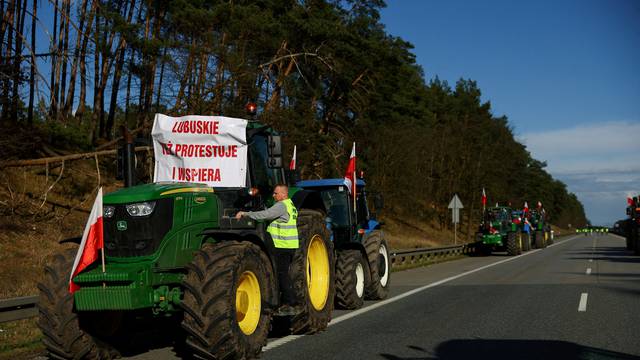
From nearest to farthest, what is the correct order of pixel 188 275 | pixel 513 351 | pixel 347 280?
pixel 188 275
pixel 513 351
pixel 347 280

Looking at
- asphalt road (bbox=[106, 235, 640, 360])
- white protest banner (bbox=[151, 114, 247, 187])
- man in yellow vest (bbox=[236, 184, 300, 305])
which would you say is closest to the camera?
asphalt road (bbox=[106, 235, 640, 360])

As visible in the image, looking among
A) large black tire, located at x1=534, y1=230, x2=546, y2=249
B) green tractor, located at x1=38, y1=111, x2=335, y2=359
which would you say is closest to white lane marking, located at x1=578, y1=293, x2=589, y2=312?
green tractor, located at x1=38, y1=111, x2=335, y2=359

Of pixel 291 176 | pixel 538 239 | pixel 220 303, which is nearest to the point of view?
pixel 220 303

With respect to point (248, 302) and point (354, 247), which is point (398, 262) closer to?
point (354, 247)

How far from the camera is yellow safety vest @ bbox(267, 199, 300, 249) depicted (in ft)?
29.3

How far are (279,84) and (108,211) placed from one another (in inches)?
740

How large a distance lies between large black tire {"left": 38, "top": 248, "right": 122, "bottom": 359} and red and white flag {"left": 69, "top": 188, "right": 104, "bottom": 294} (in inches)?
8.7

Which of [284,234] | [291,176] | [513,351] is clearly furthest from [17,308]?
[513,351]

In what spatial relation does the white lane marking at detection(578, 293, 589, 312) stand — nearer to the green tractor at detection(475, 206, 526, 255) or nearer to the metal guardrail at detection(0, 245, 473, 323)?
the metal guardrail at detection(0, 245, 473, 323)

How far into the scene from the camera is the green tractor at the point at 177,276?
700cm

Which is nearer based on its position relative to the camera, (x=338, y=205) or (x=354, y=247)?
(x=354, y=247)

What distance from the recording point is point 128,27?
979 inches

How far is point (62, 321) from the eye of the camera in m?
7.24

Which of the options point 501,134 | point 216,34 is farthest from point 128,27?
point 501,134
